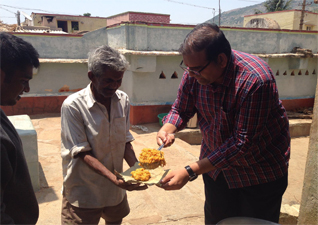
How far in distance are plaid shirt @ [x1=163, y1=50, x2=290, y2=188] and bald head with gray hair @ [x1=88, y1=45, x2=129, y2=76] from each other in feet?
2.44

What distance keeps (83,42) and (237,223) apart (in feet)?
31.8

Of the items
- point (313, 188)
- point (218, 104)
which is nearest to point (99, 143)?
point (218, 104)

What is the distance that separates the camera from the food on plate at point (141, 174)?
217 cm

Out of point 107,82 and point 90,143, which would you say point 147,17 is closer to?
point 107,82

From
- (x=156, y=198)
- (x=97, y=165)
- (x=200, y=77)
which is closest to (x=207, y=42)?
(x=200, y=77)

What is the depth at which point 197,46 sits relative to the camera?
186 cm

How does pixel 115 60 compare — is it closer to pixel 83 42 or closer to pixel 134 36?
pixel 134 36

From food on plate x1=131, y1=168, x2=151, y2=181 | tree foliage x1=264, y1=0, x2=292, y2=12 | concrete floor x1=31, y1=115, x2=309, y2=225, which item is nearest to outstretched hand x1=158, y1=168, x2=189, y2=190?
food on plate x1=131, y1=168, x2=151, y2=181

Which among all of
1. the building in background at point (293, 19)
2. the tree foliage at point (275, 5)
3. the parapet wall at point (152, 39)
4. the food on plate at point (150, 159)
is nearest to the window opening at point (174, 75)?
the parapet wall at point (152, 39)

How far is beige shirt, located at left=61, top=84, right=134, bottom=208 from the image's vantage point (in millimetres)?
2139

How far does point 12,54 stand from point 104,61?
0.85m

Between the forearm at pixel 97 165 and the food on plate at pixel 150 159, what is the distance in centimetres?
36

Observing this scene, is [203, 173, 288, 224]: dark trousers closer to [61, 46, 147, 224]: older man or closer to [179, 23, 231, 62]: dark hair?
[61, 46, 147, 224]: older man

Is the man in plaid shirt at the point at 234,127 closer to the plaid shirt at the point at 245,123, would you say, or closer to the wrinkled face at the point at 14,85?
the plaid shirt at the point at 245,123
